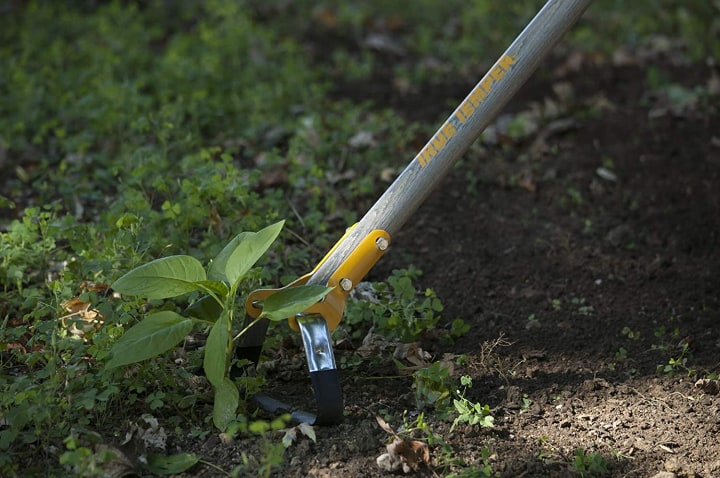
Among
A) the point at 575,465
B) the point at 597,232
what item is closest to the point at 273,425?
the point at 575,465

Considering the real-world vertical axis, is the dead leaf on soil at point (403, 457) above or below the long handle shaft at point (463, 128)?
below

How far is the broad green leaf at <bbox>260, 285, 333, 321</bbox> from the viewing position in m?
2.24

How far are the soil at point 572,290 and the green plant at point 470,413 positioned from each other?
3 cm

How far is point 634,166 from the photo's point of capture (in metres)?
4.04

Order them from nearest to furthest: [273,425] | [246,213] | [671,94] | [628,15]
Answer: [273,425] < [246,213] < [671,94] < [628,15]

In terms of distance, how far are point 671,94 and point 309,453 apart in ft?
10.7

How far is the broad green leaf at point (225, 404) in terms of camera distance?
90.5 inches

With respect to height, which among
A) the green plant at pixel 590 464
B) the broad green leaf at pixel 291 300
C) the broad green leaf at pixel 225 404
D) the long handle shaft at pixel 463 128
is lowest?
the green plant at pixel 590 464

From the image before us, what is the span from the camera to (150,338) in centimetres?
224

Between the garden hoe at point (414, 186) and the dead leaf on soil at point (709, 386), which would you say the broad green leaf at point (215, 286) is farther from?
the dead leaf on soil at point (709, 386)

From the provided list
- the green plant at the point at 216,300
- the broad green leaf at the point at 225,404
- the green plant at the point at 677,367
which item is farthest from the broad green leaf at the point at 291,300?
the green plant at the point at 677,367

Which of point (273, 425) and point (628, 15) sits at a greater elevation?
point (273, 425)

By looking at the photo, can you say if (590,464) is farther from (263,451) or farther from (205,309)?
(205,309)

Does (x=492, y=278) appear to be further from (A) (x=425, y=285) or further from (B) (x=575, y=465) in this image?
(B) (x=575, y=465)
